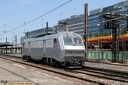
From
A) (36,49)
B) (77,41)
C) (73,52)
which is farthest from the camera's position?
(36,49)

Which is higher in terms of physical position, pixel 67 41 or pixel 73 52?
pixel 67 41

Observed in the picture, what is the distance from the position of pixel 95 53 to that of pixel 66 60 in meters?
21.1

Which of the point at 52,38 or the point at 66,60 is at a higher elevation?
the point at 52,38

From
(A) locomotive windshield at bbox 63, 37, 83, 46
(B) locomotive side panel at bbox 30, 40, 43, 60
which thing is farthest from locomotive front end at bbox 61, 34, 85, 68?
(B) locomotive side panel at bbox 30, 40, 43, 60

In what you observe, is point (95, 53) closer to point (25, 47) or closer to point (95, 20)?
point (25, 47)

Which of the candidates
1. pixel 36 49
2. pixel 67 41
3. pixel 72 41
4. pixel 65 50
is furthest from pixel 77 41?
pixel 36 49

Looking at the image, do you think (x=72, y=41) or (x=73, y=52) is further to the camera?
(x=72, y=41)

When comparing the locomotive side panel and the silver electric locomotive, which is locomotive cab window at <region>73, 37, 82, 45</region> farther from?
the locomotive side panel

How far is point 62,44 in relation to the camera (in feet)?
80.5

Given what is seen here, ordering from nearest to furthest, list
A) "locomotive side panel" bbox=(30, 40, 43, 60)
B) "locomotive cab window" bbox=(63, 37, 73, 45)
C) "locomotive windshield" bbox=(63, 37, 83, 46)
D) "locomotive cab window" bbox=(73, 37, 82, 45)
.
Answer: "locomotive cab window" bbox=(63, 37, 73, 45)
"locomotive windshield" bbox=(63, 37, 83, 46)
"locomotive cab window" bbox=(73, 37, 82, 45)
"locomotive side panel" bbox=(30, 40, 43, 60)

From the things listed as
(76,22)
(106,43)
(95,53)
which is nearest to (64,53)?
(95,53)

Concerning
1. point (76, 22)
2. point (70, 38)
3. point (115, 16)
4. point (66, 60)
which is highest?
point (76, 22)

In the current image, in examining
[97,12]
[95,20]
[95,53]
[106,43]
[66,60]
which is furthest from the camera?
[97,12]

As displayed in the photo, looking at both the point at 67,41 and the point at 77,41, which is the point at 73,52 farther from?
the point at 77,41
